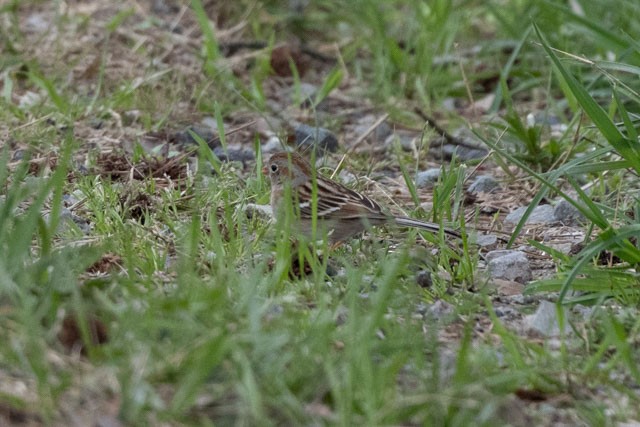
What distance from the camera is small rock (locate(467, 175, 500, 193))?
585cm

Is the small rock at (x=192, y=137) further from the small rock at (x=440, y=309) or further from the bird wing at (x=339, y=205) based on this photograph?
the small rock at (x=440, y=309)

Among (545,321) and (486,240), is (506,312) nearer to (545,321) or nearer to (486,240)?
(545,321)

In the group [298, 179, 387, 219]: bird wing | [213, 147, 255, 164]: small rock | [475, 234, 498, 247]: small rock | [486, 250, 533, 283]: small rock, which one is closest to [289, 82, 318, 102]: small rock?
[213, 147, 255, 164]: small rock

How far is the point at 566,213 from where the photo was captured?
5223 mm

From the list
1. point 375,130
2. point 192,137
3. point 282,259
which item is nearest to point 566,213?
point 375,130

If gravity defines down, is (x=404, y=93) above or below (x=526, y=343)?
below

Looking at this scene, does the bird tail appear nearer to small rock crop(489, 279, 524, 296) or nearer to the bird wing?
the bird wing

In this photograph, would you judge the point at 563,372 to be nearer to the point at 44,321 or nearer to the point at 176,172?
the point at 44,321

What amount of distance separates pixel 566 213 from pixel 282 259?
2004 mm

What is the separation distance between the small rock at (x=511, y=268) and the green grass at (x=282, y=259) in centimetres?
12

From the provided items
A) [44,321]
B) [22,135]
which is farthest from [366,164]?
[44,321]

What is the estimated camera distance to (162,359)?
2.65 meters

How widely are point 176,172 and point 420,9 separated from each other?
118 inches

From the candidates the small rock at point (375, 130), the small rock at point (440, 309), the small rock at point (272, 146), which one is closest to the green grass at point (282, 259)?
the small rock at point (440, 309)
